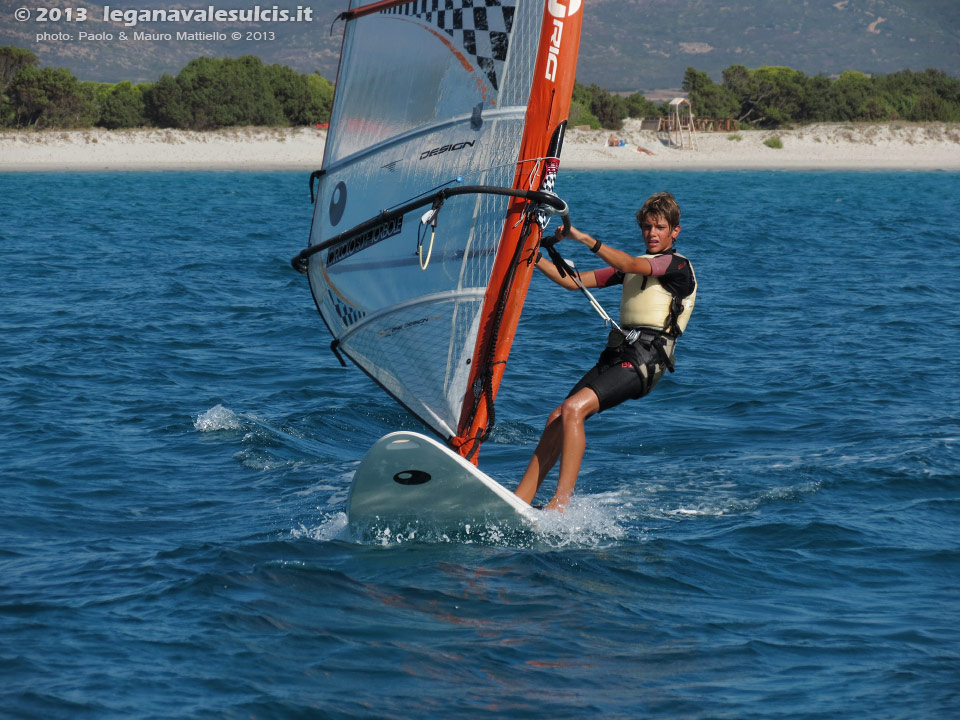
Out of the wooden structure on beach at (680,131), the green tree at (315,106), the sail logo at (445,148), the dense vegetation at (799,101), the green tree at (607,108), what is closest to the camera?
the sail logo at (445,148)

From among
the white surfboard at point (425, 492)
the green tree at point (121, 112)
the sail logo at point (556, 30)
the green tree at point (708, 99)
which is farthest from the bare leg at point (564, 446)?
the green tree at point (708, 99)

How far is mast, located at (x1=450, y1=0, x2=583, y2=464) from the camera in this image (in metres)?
5.61

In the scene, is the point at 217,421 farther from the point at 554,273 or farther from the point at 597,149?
the point at 597,149

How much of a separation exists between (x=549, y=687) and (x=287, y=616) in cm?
136

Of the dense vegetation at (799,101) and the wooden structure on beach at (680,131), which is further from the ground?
the dense vegetation at (799,101)

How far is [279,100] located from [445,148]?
69.7 m

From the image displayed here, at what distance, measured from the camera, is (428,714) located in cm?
442

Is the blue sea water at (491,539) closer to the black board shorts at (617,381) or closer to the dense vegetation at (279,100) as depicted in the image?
the black board shorts at (617,381)

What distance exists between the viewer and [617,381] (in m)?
6.23

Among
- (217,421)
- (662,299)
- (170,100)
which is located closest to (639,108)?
(170,100)

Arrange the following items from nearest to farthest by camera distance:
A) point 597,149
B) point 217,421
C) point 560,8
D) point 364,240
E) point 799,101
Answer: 1. point 560,8
2. point 364,240
3. point 217,421
4. point 597,149
5. point 799,101

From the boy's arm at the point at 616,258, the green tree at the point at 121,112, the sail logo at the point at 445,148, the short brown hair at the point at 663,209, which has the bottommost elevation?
the boy's arm at the point at 616,258

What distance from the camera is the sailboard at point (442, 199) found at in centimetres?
573

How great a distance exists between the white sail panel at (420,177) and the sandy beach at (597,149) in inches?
2231
